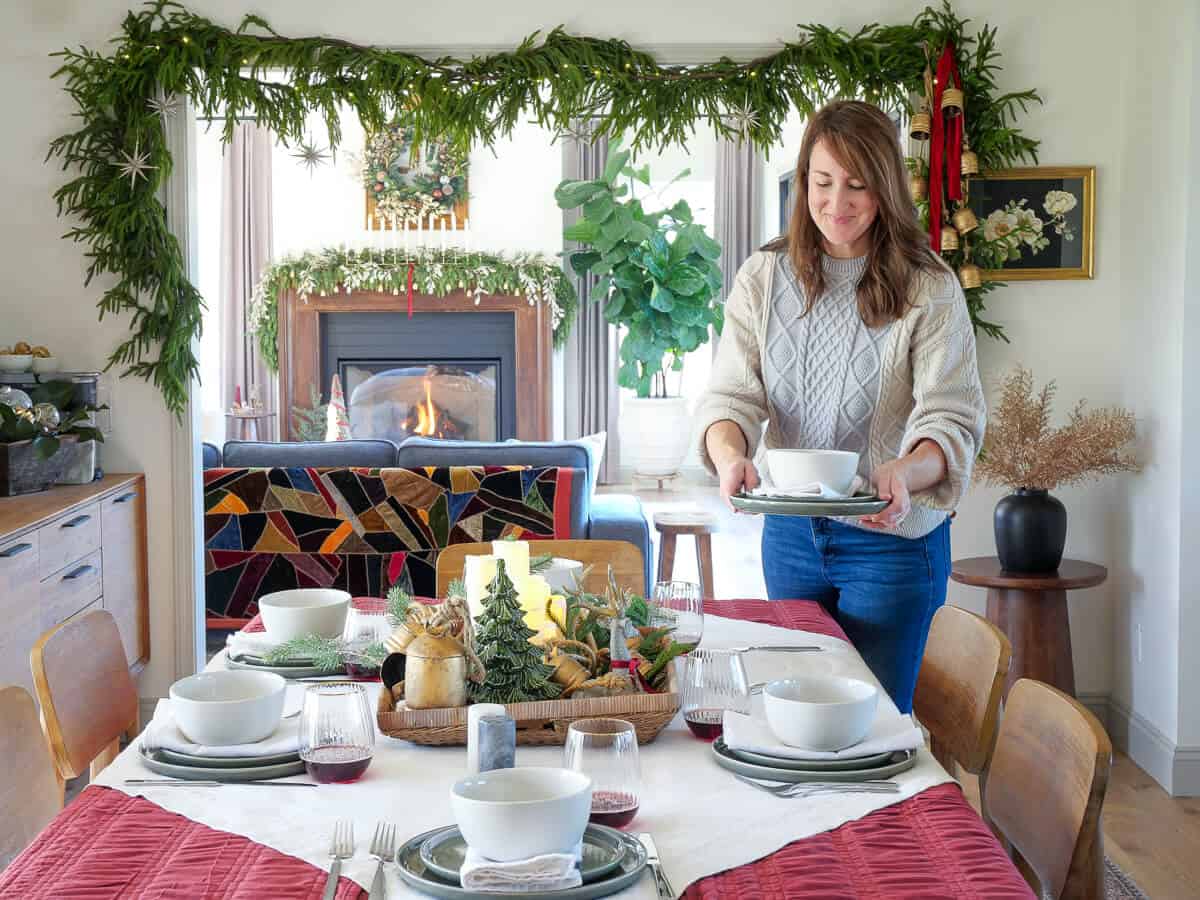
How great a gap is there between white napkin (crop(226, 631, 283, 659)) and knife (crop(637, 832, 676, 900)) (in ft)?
2.91

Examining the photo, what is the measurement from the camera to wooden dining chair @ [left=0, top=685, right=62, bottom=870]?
59.8 inches

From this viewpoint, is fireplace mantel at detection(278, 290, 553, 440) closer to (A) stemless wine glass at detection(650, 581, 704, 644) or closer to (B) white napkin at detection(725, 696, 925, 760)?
(A) stemless wine glass at detection(650, 581, 704, 644)

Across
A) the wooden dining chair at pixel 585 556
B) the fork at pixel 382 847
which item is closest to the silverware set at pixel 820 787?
the fork at pixel 382 847

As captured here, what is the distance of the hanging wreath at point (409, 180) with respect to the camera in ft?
28.7

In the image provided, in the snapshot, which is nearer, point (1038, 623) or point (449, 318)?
point (1038, 623)

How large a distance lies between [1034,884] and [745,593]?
449 cm

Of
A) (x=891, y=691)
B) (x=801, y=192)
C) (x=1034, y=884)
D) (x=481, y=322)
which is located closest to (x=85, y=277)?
(x=801, y=192)

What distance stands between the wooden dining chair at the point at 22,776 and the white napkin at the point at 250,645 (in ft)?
1.12

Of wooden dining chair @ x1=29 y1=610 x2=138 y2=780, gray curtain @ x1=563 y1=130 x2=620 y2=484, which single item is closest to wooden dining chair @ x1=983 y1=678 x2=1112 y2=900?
wooden dining chair @ x1=29 y1=610 x2=138 y2=780

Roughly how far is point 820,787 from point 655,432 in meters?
7.85

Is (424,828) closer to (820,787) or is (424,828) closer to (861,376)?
(820,787)

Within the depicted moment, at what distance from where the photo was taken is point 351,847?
1209mm

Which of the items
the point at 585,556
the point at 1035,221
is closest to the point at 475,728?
the point at 585,556

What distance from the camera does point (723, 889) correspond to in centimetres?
116
